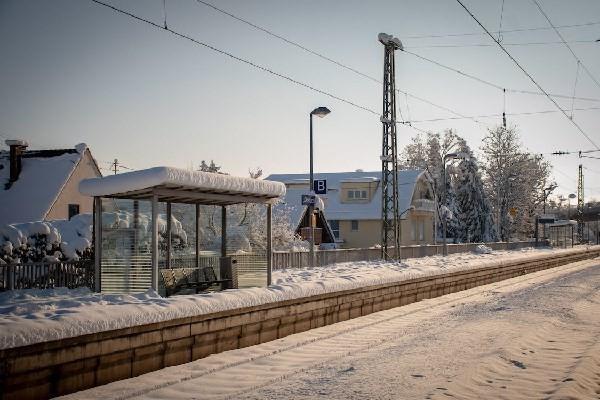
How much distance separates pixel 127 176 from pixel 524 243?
176ft

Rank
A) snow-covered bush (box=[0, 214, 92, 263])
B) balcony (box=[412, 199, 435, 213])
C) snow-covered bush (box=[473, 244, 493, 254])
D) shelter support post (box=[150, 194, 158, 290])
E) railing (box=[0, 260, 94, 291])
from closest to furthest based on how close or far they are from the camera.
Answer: shelter support post (box=[150, 194, 158, 290]), railing (box=[0, 260, 94, 291]), snow-covered bush (box=[0, 214, 92, 263]), snow-covered bush (box=[473, 244, 493, 254]), balcony (box=[412, 199, 435, 213])

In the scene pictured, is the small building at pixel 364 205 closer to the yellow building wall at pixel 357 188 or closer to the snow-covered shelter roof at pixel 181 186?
the yellow building wall at pixel 357 188

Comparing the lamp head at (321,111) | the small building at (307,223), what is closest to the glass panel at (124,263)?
the lamp head at (321,111)

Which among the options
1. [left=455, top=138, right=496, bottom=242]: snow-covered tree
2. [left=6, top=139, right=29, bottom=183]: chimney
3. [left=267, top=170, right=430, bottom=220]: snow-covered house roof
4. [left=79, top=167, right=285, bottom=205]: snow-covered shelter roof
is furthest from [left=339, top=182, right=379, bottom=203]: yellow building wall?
[left=79, top=167, right=285, bottom=205]: snow-covered shelter roof

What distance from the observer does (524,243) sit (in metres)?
60.2

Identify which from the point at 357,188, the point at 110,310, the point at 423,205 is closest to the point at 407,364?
the point at 110,310

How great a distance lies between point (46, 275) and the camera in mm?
17812

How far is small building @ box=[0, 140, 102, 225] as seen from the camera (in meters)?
36.7

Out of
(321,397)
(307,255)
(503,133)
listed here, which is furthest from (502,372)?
(503,133)

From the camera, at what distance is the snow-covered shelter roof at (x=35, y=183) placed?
36594mm

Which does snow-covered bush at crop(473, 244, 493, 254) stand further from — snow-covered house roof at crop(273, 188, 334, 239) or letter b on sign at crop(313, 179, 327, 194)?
letter b on sign at crop(313, 179, 327, 194)

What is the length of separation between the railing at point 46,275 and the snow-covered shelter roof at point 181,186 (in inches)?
176

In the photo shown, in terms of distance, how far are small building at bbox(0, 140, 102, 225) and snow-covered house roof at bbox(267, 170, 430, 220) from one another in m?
18.4

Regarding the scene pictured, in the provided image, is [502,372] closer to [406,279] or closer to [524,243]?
[406,279]
